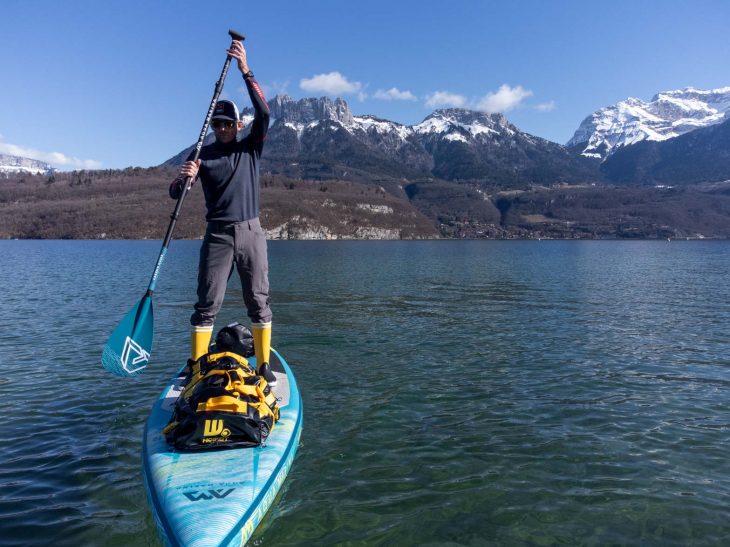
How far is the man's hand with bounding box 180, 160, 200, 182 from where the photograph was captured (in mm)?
8016

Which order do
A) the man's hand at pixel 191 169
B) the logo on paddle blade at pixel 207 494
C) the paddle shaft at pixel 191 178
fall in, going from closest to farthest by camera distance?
1. the logo on paddle blade at pixel 207 494
2. the man's hand at pixel 191 169
3. the paddle shaft at pixel 191 178

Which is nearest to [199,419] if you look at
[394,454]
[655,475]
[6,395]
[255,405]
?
[255,405]

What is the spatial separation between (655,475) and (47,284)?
150 feet

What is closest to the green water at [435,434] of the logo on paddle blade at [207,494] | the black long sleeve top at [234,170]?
the logo on paddle blade at [207,494]

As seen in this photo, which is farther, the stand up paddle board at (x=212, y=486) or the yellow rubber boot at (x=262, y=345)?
the yellow rubber boot at (x=262, y=345)

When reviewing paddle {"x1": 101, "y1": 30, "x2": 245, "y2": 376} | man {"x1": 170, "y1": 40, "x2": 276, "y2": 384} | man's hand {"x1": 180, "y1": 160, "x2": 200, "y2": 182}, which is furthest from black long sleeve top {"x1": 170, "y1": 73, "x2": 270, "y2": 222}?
paddle {"x1": 101, "y1": 30, "x2": 245, "y2": 376}

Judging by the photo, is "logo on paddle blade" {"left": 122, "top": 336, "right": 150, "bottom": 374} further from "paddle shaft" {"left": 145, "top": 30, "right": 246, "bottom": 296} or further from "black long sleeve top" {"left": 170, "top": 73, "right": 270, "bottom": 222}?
"black long sleeve top" {"left": 170, "top": 73, "right": 270, "bottom": 222}

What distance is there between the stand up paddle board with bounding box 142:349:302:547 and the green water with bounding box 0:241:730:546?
0.86 metres

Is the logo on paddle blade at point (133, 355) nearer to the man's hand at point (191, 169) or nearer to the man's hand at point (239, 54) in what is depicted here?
the man's hand at point (191, 169)

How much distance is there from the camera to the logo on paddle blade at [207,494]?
540 cm

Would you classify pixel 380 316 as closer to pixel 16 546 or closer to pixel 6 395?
pixel 6 395

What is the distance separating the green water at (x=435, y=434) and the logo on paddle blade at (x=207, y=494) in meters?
1.10

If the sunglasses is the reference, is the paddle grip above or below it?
above

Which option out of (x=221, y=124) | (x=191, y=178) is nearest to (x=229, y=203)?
(x=191, y=178)
